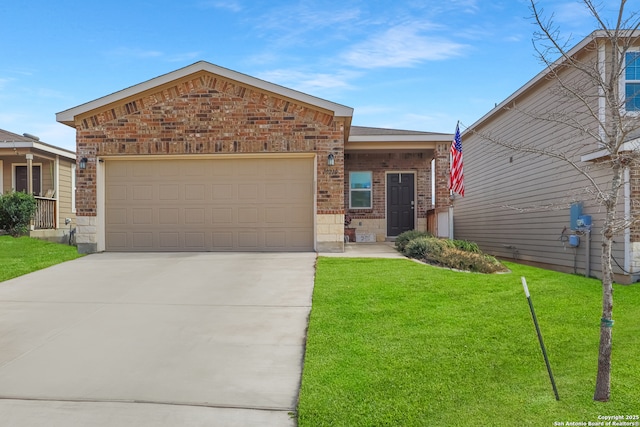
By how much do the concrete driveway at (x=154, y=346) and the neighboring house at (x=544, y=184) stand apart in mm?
4355

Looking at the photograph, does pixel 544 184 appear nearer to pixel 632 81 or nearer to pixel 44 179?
pixel 632 81

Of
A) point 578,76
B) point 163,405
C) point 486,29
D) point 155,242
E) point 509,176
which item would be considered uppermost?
point 486,29

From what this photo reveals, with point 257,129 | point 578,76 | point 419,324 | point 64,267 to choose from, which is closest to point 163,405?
point 419,324

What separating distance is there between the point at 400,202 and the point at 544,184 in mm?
4388

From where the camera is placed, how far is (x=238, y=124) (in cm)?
1141

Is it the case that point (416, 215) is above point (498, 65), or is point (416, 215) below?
below

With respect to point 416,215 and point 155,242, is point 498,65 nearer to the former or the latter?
point 416,215

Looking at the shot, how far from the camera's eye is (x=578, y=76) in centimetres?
1064

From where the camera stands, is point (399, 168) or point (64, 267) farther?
point (399, 168)

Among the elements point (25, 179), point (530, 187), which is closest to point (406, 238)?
point (530, 187)

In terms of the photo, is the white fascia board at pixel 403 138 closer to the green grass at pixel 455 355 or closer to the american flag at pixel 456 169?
the american flag at pixel 456 169

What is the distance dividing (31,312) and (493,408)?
6.07m

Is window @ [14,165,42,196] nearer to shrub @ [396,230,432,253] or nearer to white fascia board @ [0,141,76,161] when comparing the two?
white fascia board @ [0,141,76,161]

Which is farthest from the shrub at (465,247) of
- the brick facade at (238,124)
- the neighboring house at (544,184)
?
the brick facade at (238,124)
